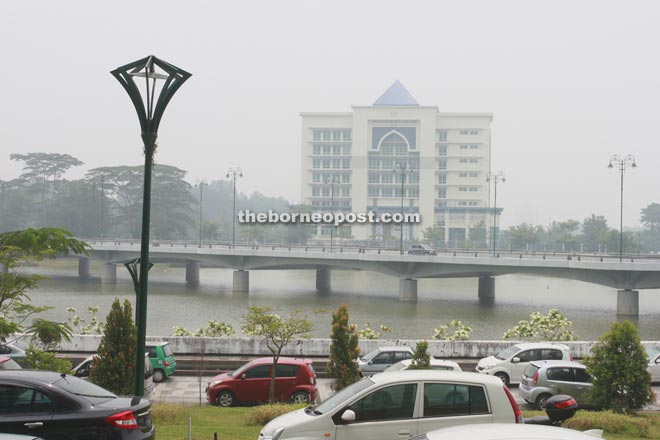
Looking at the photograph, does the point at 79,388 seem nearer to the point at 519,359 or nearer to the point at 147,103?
the point at 147,103

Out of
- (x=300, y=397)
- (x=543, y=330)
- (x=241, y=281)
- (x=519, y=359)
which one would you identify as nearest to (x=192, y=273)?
(x=241, y=281)

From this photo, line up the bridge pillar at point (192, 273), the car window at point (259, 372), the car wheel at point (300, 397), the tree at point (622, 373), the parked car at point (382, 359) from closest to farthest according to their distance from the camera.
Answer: the tree at point (622, 373), the car wheel at point (300, 397), the car window at point (259, 372), the parked car at point (382, 359), the bridge pillar at point (192, 273)

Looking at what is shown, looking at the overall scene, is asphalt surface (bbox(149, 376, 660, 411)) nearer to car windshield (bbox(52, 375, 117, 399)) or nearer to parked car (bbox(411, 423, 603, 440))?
car windshield (bbox(52, 375, 117, 399))

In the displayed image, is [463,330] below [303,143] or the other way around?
below

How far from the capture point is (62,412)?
7668 mm

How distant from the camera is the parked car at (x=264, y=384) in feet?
52.7

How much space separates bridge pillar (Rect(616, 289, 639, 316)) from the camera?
4641 cm

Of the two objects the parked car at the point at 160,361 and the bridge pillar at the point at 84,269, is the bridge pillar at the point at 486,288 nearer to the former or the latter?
the parked car at the point at 160,361

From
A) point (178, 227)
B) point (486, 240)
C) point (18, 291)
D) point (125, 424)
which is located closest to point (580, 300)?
point (18, 291)

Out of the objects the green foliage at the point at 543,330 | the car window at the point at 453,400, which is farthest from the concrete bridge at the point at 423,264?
the car window at the point at 453,400

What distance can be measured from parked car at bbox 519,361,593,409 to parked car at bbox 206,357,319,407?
5.13 meters

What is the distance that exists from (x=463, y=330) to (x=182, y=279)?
4767 cm

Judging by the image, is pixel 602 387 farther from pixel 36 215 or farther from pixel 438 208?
pixel 438 208

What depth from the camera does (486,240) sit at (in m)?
127
